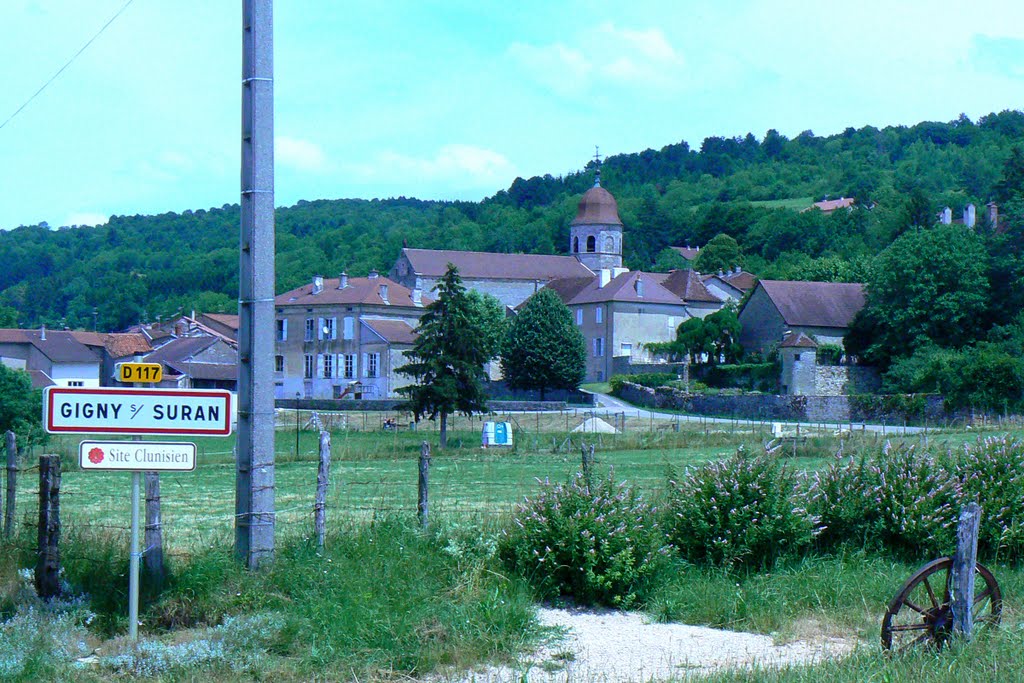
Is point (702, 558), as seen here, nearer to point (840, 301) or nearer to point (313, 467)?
point (313, 467)

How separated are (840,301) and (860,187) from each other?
103443mm

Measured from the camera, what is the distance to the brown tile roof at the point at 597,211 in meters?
118

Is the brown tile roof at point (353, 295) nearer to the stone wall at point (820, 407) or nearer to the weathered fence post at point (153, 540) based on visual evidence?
the stone wall at point (820, 407)

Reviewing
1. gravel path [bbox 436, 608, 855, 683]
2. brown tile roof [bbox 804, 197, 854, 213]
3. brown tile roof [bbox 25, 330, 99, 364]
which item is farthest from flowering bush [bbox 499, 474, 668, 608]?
brown tile roof [bbox 804, 197, 854, 213]

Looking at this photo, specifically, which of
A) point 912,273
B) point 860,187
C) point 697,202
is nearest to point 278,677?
point 912,273

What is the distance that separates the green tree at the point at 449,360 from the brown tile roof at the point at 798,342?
25.5m

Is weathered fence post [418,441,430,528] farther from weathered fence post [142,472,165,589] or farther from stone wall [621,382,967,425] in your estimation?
stone wall [621,382,967,425]

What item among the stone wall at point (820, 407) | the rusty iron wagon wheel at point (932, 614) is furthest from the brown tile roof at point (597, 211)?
the rusty iron wagon wheel at point (932, 614)

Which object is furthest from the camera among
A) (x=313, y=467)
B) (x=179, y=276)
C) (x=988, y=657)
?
(x=179, y=276)

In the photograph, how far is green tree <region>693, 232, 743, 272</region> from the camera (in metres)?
135

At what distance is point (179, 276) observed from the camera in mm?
130750

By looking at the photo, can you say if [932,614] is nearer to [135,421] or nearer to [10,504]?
[135,421]

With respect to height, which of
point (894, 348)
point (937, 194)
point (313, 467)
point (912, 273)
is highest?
→ point (937, 194)

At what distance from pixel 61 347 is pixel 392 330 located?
107ft
